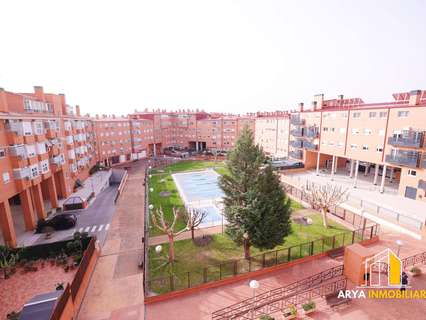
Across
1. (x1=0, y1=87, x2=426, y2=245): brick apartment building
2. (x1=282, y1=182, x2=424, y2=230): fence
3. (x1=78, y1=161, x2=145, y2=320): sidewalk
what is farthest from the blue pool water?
(x1=0, y1=87, x2=426, y2=245): brick apartment building

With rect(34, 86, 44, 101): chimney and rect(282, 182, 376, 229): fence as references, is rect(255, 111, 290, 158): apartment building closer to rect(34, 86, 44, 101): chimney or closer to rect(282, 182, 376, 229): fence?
rect(282, 182, 376, 229): fence

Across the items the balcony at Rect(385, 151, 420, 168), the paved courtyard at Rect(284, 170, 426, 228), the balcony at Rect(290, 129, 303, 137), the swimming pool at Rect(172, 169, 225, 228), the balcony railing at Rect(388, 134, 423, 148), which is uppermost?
the balcony at Rect(290, 129, 303, 137)

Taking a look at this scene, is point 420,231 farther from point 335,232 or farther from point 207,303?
point 207,303

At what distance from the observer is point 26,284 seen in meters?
13.5

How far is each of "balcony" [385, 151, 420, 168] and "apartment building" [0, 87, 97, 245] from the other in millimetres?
37834

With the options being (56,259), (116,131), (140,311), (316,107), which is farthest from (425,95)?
(116,131)

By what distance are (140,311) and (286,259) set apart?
31.2 ft

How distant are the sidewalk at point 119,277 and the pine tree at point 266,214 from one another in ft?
23.9

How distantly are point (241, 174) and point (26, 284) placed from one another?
15207 mm

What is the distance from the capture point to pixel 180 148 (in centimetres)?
7125

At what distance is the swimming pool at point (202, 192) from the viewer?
23.0 meters

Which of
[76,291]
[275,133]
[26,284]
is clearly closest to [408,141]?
[275,133]

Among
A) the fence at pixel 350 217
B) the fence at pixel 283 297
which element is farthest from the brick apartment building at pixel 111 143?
the fence at pixel 283 297

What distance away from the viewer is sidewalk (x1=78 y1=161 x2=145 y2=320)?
10812 mm
